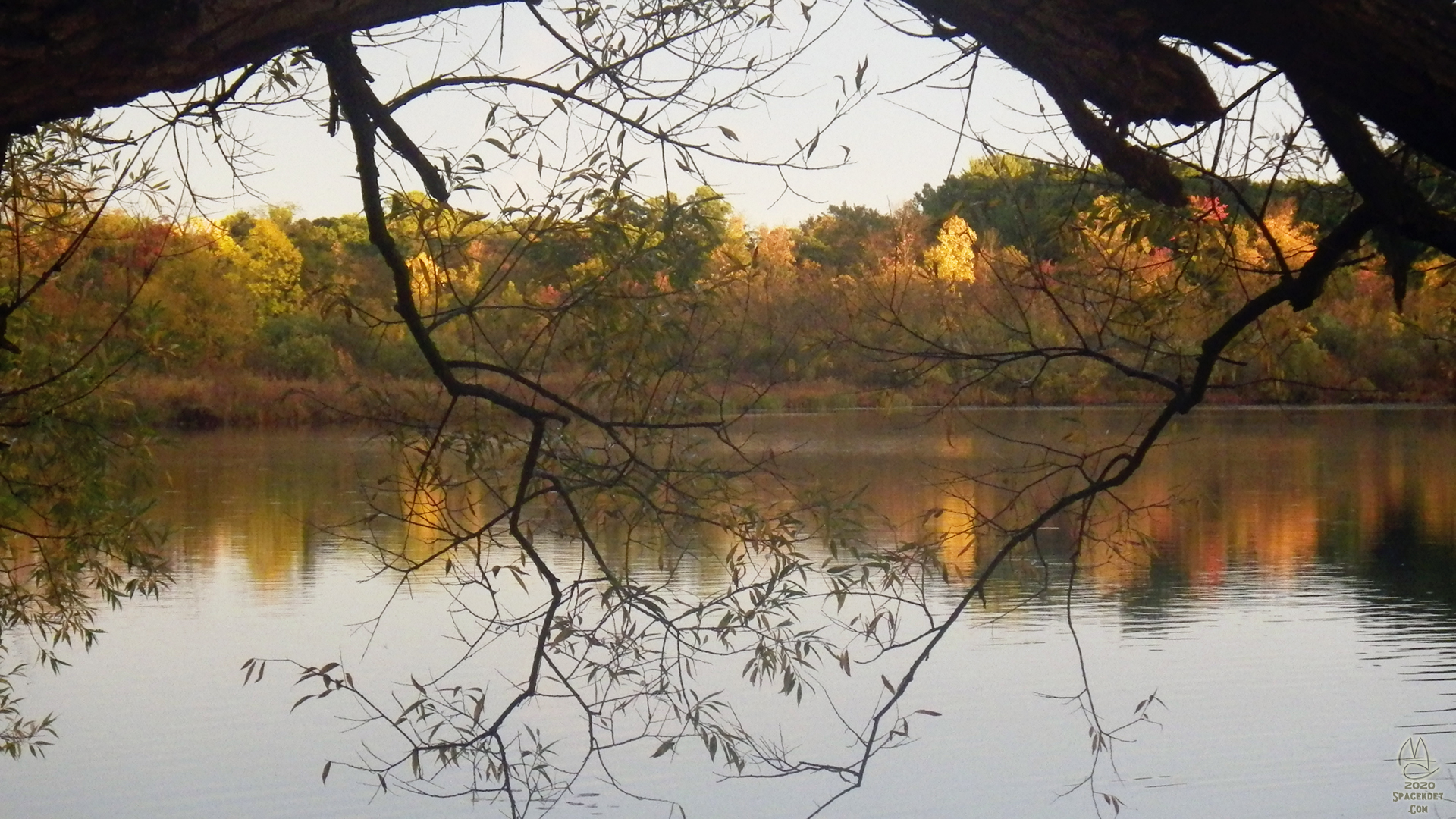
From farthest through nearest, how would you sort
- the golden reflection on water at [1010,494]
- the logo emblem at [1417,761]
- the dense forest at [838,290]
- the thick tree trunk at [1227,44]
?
the golden reflection on water at [1010,494], the logo emblem at [1417,761], the dense forest at [838,290], the thick tree trunk at [1227,44]

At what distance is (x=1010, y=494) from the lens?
9078mm

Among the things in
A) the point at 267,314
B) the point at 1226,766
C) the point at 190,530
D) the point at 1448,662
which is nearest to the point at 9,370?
the point at 1226,766

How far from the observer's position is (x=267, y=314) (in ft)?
86.0

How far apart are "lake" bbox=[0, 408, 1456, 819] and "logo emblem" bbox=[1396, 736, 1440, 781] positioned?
0.08ft

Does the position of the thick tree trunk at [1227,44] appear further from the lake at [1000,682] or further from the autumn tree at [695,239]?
the lake at [1000,682]

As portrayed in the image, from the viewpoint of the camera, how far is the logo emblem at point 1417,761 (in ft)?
16.7

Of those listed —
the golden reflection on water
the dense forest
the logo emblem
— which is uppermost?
the dense forest

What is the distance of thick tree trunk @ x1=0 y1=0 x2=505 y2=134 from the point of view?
4.48 feet

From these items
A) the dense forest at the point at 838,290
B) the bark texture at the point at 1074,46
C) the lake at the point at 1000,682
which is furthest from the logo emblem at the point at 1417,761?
the bark texture at the point at 1074,46

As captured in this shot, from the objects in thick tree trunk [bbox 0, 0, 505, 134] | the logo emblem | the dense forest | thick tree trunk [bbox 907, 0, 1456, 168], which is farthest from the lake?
thick tree trunk [bbox 0, 0, 505, 134]

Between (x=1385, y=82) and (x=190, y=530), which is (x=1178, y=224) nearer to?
(x=1385, y=82)

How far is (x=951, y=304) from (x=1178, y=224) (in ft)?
3.37

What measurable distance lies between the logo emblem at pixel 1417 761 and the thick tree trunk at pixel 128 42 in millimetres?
4775

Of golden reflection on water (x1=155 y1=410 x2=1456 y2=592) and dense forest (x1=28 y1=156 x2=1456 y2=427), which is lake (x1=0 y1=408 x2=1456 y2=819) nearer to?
golden reflection on water (x1=155 y1=410 x2=1456 y2=592)
